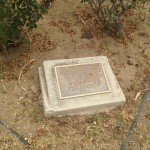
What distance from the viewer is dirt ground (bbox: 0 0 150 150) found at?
3098 mm

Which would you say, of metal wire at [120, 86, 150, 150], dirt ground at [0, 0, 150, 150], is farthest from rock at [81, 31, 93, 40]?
metal wire at [120, 86, 150, 150]

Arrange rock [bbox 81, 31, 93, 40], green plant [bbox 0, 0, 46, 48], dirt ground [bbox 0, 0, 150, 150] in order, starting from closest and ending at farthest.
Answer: dirt ground [bbox 0, 0, 150, 150], green plant [bbox 0, 0, 46, 48], rock [bbox 81, 31, 93, 40]

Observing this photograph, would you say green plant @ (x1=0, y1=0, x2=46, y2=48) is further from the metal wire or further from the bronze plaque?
the metal wire

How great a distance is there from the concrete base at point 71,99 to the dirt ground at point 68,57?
97 millimetres

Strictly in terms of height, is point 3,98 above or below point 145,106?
above

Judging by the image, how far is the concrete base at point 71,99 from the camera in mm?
3146

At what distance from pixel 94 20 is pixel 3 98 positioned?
2.00m

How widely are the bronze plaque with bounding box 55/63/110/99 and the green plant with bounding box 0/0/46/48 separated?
26.6 inches

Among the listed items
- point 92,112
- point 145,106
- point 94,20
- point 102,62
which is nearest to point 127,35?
point 94,20

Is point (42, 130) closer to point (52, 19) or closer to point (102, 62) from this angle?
point (102, 62)

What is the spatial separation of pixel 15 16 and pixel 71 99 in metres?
1.21

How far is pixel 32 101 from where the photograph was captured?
3.37m

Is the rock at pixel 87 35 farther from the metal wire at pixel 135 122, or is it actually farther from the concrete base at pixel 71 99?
the metal wire at pixel 135 122

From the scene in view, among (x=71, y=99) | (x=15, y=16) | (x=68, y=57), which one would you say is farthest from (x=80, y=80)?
(x=15, y=16)
